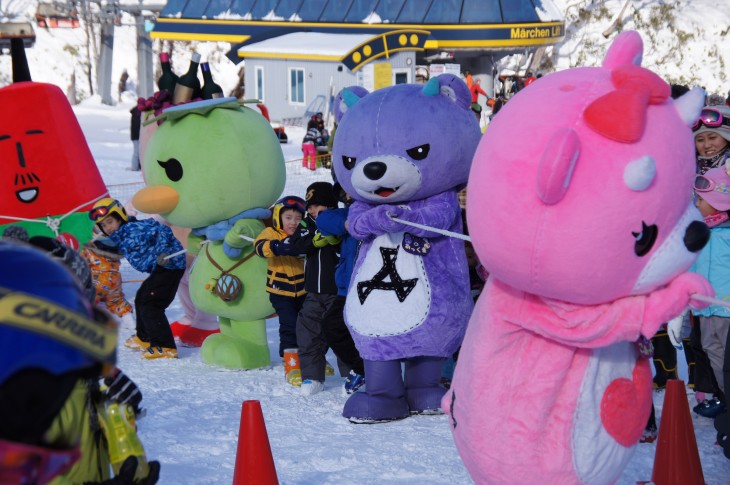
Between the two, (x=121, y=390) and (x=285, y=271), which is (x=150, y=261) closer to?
(x=285, y=271)

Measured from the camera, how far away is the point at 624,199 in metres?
2.99

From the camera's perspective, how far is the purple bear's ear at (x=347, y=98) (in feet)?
18.9

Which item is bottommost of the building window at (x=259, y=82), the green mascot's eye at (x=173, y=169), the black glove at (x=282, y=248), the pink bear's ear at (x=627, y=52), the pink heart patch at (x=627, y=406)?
the building window at (x=259, y=82)

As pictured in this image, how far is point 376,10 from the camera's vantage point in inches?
1113

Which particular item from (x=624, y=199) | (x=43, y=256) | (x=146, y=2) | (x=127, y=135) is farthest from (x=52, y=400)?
(x=146, y=2)

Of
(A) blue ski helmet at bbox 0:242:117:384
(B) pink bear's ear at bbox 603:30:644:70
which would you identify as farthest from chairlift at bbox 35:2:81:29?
(A) blue ski helmet at bbox 0:242:117:384

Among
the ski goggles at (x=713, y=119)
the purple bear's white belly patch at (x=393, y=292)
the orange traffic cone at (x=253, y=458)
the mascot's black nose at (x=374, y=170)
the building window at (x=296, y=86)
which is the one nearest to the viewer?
the orange traffic cone at (x=253, y=458)

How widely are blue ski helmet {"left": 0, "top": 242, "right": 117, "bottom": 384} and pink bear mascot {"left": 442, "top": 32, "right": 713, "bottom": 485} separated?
60.4 inches

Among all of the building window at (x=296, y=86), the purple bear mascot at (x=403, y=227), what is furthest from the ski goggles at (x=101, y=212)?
the building window at (x=296, y=86)

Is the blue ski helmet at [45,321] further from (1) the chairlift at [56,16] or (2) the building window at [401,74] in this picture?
(1) the chairlift at [56,16]

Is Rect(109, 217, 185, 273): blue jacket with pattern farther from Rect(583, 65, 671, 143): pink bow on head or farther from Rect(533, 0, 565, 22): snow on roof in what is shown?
Rect(533, 0, 565, 22): snow on roof

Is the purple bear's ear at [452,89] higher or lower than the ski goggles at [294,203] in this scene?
higher

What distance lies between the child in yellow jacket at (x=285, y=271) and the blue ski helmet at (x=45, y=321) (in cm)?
436

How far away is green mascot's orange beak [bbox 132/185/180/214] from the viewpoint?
6.48 metres
